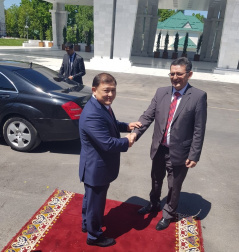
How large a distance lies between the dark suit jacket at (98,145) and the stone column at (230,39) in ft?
61.5

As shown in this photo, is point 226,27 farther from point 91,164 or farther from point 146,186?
point 91,164

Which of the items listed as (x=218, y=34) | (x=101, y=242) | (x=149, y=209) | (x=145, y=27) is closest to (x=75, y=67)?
(x=149, y=209)

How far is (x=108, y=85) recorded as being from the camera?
7.27 ft

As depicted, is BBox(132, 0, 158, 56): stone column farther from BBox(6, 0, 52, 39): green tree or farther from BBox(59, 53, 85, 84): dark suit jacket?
BBox(6, 0, 52, 39): green tree

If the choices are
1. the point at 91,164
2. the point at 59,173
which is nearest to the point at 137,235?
the point at 91,164

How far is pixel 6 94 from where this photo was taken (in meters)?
4.63

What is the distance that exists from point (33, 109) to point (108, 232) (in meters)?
2.73

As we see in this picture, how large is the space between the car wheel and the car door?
241 millimetres

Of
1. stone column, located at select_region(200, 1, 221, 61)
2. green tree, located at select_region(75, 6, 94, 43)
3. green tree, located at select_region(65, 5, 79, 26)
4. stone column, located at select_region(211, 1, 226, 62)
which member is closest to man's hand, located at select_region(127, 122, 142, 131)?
stone column, located at select_region(200, 1, 221, 61)

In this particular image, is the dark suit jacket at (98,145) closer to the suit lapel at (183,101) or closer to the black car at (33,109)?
the suit lapel at (183,101)

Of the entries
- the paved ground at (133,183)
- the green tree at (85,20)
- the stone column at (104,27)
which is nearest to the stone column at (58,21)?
the stone column at (104,27)

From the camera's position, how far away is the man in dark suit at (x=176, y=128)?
2592 millimetres

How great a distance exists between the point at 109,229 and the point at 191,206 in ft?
4.45

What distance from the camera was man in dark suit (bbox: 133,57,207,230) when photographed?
2.59 meters
